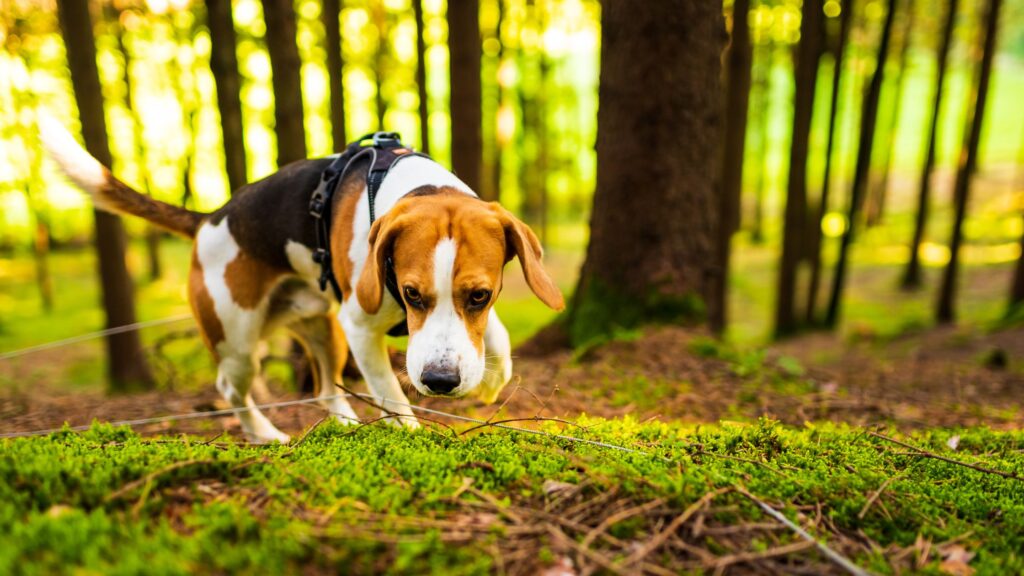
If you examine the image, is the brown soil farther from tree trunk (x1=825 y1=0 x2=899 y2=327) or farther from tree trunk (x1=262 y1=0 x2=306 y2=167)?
tree trunk (x1=825 y1=0 x2=899 y2=327)

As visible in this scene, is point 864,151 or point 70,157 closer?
point 70,157

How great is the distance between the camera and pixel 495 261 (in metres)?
3.27

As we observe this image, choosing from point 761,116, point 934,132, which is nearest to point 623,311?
point 934,132

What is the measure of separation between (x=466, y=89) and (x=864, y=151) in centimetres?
932

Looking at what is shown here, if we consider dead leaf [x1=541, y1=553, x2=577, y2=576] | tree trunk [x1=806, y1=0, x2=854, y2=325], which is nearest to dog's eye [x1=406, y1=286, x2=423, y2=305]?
dead leaf [x1=541, y1=553, x2=577, y2=576]

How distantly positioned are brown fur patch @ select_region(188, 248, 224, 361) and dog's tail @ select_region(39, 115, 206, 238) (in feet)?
1.46

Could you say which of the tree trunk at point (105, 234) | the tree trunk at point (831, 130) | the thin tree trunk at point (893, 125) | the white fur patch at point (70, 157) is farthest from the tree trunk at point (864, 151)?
the tree trunk at point (105, 234)

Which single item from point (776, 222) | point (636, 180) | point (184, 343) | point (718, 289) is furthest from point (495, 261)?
point (776, 222)

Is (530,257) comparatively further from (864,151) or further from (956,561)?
(864,151)

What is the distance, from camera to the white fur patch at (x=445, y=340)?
117 inches

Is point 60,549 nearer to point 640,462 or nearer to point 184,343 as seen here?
point 640,462

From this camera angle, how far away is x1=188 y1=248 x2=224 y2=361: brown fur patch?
14.7ft

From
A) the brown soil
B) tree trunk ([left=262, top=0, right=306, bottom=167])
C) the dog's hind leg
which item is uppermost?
tree trunk ([left=262, top=0, right=306, bottom=167])

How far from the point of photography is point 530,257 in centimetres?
331
